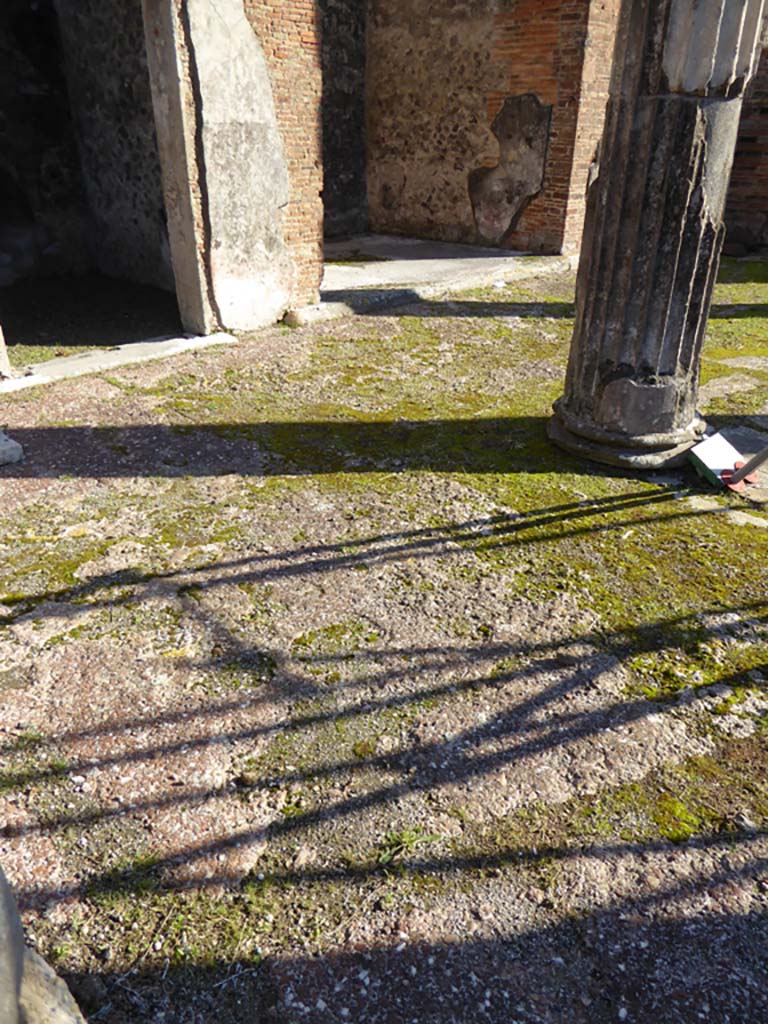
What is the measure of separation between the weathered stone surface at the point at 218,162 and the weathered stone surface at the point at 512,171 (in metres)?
4.56

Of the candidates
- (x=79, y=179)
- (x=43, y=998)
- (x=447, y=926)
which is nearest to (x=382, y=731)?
(x=447, y=926)

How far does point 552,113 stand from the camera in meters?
9.31

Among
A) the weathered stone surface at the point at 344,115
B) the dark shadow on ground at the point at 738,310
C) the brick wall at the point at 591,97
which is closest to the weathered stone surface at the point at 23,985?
the dark shadow on ground at the point at 738,310

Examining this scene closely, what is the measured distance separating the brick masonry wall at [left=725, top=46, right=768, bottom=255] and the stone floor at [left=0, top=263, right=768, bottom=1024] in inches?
334

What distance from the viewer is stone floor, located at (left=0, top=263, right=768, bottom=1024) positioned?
1693 mm

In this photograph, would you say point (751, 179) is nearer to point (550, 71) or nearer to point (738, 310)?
point (550, 71)

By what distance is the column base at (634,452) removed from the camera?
4062 mm

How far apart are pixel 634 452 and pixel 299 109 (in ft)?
13.7

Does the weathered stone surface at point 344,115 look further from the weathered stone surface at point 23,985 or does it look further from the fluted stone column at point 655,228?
the weathered stone surface at point 23,985

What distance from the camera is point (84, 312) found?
7188 mm

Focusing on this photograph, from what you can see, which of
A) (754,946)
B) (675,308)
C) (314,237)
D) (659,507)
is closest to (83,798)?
(754,946)

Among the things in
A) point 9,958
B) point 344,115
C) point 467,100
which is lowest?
point 9,958

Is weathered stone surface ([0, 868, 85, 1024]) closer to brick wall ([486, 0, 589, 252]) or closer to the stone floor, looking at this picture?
the stone floor

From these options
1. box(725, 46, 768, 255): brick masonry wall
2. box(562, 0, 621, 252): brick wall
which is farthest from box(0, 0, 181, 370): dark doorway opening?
box(725, 46, 768, 255): brick masonry wall
